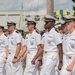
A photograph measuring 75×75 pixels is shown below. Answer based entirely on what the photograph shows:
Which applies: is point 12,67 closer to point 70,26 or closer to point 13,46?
point 13,46

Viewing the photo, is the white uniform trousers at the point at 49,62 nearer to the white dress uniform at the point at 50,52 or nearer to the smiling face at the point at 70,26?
the white dress uniform at the point at 50,52

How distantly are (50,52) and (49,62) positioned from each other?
0.26 metres

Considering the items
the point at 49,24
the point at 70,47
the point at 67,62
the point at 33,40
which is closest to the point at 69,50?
the point at 70,47

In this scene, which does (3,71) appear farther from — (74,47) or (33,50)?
(74,47)

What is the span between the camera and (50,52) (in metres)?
9.25

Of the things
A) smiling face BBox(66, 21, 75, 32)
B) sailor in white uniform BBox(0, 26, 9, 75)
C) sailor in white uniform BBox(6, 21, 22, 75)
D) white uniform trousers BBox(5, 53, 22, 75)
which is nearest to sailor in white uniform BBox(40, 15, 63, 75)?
smiling face BBox(66, 21, 75, 32)

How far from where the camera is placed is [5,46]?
11398mm

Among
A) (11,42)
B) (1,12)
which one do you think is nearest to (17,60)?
(11,42)

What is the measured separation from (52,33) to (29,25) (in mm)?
1263

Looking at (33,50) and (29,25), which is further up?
(29,25)

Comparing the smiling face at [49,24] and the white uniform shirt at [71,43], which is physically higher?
the smiling face at [49,24]

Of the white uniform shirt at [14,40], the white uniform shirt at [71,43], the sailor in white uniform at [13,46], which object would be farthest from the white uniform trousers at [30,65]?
the white uniform shirt at [71,43]

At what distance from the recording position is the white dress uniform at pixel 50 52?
30.1 feet

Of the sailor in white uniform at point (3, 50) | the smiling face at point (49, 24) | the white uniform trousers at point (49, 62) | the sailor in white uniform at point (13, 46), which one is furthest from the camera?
the sailor in white uniform at point (3, 50)
